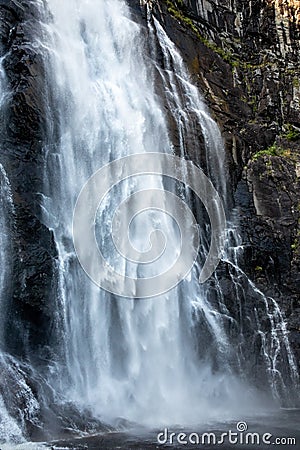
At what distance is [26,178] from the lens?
15.0 metres

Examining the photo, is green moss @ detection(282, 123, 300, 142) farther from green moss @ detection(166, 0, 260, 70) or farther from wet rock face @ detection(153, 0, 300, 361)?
green moss @ detection(166, 0, 260, 70)

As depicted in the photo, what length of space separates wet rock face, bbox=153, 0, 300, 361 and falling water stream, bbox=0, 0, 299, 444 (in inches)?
27.6

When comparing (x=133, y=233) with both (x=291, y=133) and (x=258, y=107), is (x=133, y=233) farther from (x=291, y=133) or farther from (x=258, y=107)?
(x=291, y=133)

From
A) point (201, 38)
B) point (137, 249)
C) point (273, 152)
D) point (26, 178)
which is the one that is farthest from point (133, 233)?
point (201, 38)

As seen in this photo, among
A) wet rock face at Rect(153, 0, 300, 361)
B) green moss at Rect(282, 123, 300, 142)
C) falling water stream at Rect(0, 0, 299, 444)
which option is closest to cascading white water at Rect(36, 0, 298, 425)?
falling water stream at Rect(0, 0, 299, 444)

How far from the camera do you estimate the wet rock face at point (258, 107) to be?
59.3ft

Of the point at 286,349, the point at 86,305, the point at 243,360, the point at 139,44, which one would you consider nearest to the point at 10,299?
the point at 86,305

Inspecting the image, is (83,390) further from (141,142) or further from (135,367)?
(141,142)

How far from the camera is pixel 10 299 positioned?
541 inches

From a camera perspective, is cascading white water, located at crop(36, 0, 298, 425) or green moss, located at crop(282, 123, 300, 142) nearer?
cascading white water, located at crop(36, 0, 298, 425)

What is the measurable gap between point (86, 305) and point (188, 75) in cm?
979

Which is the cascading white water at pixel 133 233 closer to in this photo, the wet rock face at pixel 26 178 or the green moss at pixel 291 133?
the wet rock face at pixel 26 178

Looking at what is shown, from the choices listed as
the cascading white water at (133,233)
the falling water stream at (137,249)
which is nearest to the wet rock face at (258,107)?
the falling water stream at (137,249)

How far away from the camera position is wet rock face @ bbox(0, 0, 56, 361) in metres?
13.9
